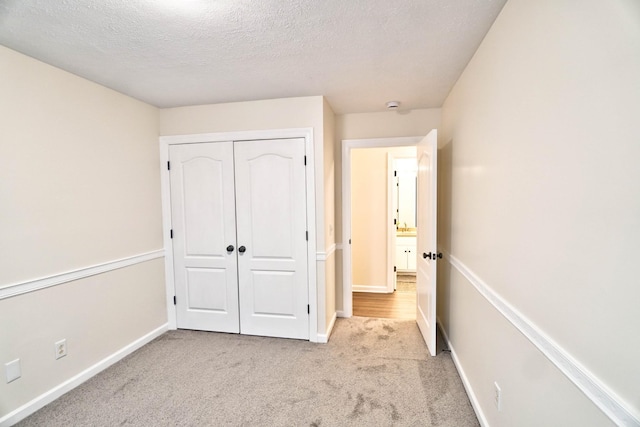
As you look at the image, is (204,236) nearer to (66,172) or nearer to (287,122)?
(66,172)

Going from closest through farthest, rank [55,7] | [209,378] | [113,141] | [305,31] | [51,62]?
[55,7], [305,31], [51,62], [209,378], [113,141]

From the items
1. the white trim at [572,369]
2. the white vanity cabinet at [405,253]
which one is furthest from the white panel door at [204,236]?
the white vanity cabinet at [405,253]

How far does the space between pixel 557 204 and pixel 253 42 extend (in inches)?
69.8

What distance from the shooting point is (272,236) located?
292 centimetres

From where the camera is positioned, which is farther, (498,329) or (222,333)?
(222,333)

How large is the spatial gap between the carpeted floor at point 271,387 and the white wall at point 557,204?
18.2 inches

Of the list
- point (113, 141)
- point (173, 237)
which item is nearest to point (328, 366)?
point (173, 237)

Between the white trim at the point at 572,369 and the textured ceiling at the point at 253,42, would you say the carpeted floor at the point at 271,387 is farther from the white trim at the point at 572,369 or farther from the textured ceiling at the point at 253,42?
the textured ceiling at the point at 253,42

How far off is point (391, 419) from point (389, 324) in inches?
56.7

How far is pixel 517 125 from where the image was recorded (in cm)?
133

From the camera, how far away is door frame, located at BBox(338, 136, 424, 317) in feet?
10.7

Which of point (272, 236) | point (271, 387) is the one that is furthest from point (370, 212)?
point (271, 387)

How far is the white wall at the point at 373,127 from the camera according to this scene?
322cm

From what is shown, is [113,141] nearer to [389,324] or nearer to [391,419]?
[391,419]
